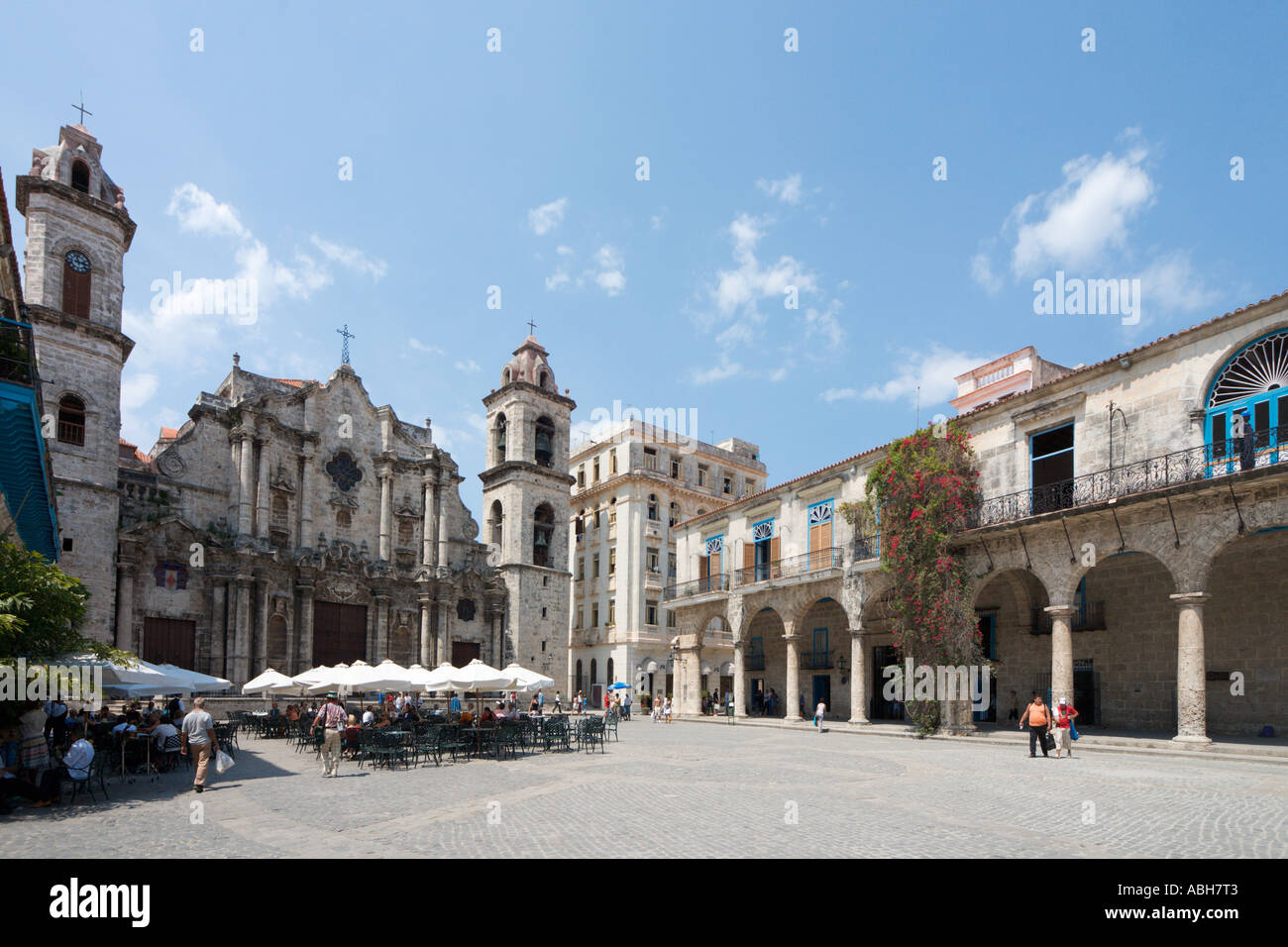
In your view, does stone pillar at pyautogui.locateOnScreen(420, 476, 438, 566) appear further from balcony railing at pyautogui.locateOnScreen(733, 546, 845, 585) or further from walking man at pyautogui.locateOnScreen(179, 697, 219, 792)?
walking man at pyautogui.locateOnScreen(179, 697, 219, 792)

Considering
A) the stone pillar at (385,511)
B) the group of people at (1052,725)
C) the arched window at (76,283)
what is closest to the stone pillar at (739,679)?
the group of people at (1052,725)

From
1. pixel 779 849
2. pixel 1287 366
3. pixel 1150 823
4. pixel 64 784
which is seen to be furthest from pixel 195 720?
pixel 1287 366

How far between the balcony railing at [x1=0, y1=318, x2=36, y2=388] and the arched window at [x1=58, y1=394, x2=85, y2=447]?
716 inches

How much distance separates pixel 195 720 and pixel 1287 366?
876 inches

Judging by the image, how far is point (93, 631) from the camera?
92.8 feet

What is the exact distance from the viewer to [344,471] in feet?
134

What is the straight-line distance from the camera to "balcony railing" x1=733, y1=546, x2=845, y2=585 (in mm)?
29125

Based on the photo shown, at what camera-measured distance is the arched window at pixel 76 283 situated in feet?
95.0

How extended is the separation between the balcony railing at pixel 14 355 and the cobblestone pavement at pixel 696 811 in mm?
6396

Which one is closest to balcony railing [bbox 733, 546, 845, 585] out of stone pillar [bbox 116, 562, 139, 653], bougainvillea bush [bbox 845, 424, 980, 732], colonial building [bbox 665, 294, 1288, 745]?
colonial building [bbox 665, 294, 1288, 745]

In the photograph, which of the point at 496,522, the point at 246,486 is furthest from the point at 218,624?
the point at 496,522

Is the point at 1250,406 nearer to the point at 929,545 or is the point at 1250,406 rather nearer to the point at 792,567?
the point at 929,545

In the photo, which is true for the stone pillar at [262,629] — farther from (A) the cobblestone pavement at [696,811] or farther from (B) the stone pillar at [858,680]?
→ (B) the stone pillar at [858,680]

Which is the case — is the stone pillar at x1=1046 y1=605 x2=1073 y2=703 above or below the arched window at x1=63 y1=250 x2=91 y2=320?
below
